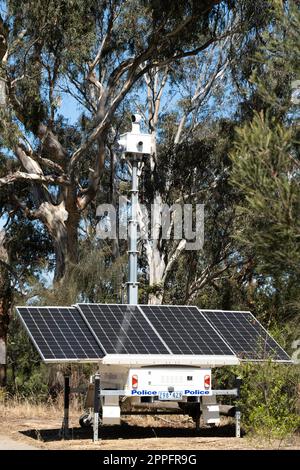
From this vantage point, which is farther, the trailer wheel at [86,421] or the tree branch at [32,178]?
the tree branch at [32,178]

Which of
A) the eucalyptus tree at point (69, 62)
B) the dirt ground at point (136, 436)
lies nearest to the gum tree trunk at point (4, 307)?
the eucalyptus tree at point (69, 62)

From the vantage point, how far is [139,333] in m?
14.7

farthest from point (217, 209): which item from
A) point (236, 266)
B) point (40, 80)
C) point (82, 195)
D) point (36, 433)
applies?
point (36, 433)

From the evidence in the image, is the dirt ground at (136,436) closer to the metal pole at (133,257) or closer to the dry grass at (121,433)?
the dry grass at (121,433)

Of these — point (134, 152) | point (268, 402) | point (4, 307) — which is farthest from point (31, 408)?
point (4, 307)

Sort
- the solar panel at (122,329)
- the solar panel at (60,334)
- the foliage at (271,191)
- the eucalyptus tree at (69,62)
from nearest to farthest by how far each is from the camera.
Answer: the foliage at (271,191) < the solar panel at (60,334) < the solar panel at (122,329) < the eucalyptus tree at (69,62)

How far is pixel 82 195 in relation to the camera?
25.8 metres

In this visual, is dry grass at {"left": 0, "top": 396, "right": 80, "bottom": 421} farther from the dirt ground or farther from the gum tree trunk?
the gum tree trunk

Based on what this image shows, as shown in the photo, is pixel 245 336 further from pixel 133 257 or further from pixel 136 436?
pixel 133 257

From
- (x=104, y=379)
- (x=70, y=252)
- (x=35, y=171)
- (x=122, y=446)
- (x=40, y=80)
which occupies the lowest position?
(x=122, y=446)

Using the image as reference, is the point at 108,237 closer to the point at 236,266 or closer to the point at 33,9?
the point at 236,266

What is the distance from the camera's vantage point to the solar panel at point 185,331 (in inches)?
575

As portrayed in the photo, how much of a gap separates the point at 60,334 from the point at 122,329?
98 centimetres

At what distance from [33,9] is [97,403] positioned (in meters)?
11.4
